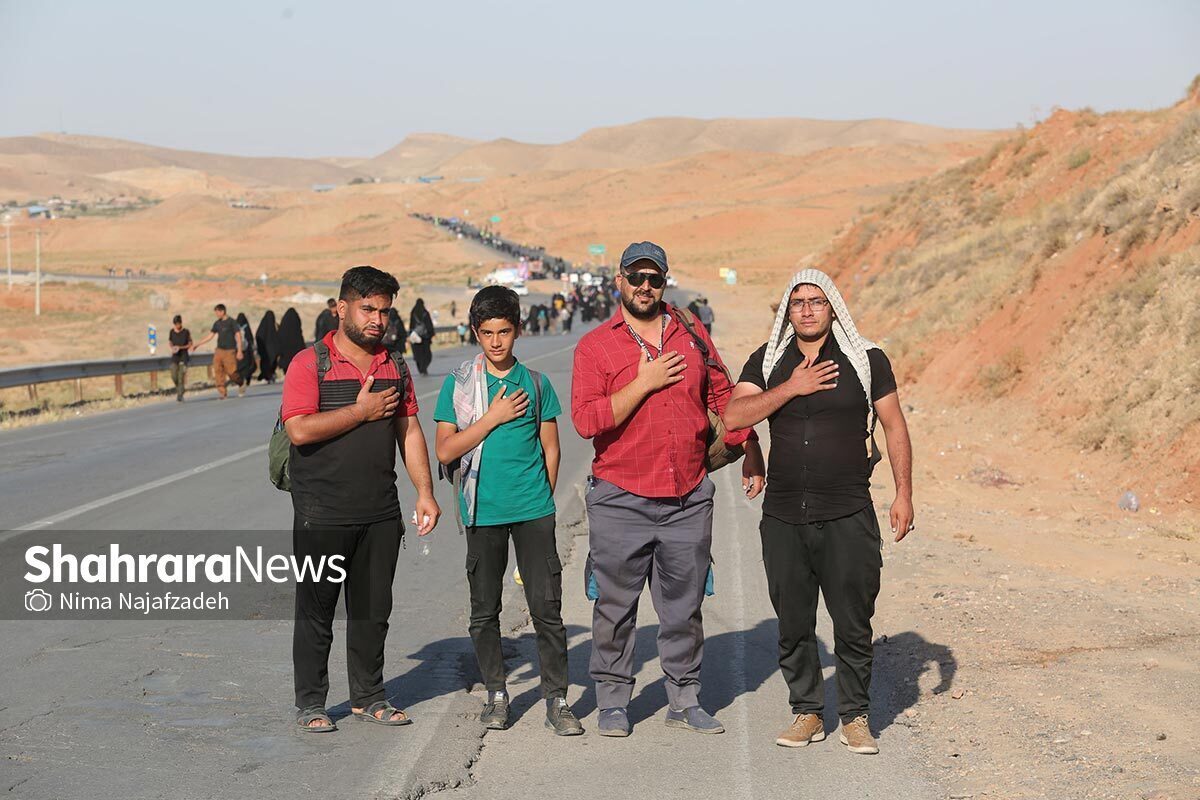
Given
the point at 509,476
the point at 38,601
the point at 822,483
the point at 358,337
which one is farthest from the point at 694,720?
the point at 38,601

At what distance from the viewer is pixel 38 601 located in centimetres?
912

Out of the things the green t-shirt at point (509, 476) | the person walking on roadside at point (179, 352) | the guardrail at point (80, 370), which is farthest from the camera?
the person walking on roadside at point (179, 352)

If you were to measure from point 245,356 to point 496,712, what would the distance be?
73.6 ft

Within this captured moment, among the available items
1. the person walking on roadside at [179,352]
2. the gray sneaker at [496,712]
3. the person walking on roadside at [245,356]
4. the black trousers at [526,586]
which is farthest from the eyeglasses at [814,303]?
the person walking on roadside at [179,352]

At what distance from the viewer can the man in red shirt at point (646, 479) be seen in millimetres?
6184

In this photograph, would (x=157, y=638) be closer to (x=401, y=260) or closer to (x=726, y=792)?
(x=726, y=792)

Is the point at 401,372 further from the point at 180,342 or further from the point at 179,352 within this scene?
the point at 179,352

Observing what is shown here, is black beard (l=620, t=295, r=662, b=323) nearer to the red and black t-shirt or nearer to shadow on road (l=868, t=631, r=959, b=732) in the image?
the red and black t-shirt

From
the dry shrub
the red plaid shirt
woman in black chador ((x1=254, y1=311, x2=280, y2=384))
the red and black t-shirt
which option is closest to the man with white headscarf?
A: the red plaid shirt

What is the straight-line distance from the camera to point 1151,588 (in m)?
9.95

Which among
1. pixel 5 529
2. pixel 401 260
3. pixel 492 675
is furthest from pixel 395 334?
pixel 401 260

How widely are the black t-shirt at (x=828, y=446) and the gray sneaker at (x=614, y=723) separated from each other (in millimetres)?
1096

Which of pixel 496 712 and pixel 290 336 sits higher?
pixel 290 336

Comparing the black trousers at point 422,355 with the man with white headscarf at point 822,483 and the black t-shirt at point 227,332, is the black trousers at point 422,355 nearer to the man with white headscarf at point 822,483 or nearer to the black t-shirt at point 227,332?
the black t-shirt at point 227,332
